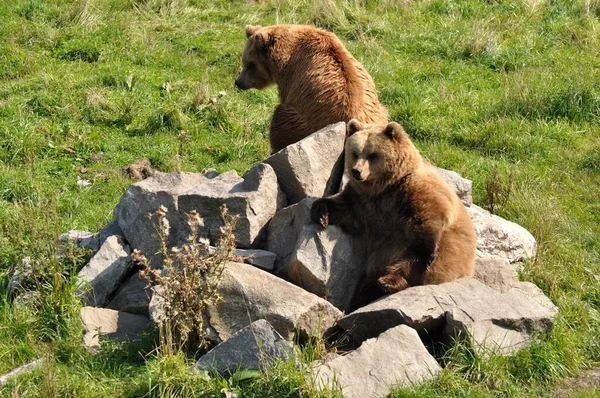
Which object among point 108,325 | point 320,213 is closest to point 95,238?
point 108,325

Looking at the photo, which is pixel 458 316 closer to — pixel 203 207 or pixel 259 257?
pixel 259 257

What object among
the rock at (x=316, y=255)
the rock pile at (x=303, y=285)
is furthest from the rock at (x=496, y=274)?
the rock at (x=316, y=255)

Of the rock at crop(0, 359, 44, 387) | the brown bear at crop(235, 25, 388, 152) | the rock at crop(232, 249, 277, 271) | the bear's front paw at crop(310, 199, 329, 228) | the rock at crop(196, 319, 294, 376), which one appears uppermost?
the brown bear at crop(235, 25, 388, 152)

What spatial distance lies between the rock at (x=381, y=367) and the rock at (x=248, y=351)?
317mm

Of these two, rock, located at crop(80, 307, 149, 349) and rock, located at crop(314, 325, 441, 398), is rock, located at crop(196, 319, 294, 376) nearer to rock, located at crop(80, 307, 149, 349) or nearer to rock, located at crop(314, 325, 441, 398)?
rock, located at crop(314, 325, 441, 398)

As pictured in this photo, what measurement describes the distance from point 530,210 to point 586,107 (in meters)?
2.96

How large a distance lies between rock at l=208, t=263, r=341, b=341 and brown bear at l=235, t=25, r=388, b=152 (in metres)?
2.74

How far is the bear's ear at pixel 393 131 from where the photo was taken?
7094 millimetres

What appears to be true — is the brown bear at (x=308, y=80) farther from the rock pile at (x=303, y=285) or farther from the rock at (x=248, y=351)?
the rock at (x=248, y=351)

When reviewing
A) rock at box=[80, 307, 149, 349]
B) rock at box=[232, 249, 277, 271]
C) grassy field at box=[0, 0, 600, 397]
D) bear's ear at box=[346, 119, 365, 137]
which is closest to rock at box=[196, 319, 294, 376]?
grassy field at box=[0, 0, 600, 397]

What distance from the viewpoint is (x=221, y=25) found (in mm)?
14602

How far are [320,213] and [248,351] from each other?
5.56 feet

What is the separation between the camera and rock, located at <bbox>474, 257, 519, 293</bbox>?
300 inches

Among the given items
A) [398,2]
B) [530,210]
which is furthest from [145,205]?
[398,2]
